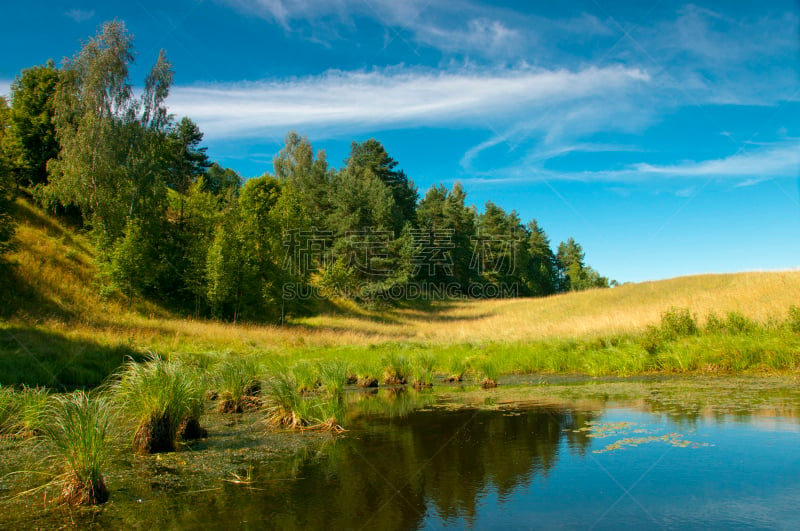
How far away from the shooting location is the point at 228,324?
31.7 m

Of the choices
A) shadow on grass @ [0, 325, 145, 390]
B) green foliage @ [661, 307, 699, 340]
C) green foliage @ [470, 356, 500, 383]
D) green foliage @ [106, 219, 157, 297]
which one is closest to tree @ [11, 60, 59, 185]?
green foliage @ [106, 219, 157, 297]

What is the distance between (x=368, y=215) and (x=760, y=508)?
183ft

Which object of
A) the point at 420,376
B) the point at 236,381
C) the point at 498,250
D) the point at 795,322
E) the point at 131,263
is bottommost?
the point at 420,376

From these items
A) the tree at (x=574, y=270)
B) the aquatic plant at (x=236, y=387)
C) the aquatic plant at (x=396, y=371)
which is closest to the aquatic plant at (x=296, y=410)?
the aquatic plant at (x=236, y=387)

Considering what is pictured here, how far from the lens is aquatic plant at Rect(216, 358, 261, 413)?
11.4 metres

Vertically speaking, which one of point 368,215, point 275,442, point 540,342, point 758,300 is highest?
point 368,215

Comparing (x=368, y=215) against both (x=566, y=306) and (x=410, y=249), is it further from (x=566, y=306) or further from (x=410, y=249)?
(x=566, y=306)

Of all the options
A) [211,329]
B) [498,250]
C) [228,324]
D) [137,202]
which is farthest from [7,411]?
[498,250]

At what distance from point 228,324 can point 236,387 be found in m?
21.4

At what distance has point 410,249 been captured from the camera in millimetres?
56656

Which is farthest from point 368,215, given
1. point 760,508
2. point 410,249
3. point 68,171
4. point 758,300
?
point 760,508

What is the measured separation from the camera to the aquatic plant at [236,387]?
449 inches

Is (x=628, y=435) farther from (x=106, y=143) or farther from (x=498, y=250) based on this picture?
(x=498, y=250)

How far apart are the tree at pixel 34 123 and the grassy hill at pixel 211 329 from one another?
382 centimetres
